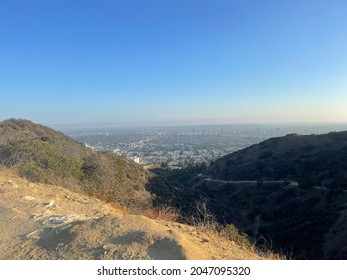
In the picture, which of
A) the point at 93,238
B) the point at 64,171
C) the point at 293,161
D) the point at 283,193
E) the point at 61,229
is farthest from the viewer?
the point at 293,161

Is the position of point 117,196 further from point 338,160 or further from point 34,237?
point 338,160

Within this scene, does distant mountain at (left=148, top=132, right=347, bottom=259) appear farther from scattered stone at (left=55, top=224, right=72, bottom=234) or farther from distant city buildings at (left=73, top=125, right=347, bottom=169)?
distant city buildings at (left=73, top=125, right=347, bottom=169)

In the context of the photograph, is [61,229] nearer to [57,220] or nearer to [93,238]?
[57,220]

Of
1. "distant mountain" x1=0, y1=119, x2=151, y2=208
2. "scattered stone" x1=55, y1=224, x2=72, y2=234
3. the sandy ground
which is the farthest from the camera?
"distant mountain" x1=0, y1=119, x2=151, y2=208

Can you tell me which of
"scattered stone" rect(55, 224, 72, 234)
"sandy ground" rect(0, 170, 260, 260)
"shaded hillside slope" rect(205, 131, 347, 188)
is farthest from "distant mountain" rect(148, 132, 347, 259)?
"scattered stone" rect(55, 224, 72, 234)

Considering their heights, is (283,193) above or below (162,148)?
above

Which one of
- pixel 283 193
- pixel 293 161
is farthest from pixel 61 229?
pixel 293 161
